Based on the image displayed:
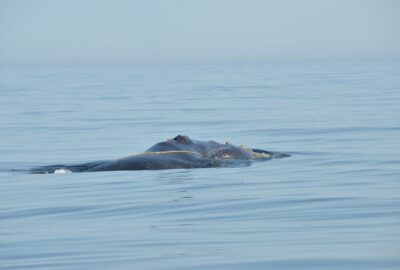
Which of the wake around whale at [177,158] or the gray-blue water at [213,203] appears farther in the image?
the wake around whale at [177,158]

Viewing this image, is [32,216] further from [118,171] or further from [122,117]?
[122,117]

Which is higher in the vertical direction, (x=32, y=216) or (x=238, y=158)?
(x=238, y=158)

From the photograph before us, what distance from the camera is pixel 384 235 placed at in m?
8.93

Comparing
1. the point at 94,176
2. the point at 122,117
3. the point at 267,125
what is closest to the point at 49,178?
the point at 94,176

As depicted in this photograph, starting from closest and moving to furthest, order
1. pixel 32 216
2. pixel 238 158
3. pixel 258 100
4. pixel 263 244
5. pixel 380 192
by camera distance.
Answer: pixel 263 244 → pixel 32 216 → pixel 380 192 → pixel 238 158 → pixel 258 100

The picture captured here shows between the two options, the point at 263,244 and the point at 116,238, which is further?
the point at 116,238

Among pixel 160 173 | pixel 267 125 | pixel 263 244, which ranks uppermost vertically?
pixel 267 125

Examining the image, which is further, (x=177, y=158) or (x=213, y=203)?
(x=177, y=158)

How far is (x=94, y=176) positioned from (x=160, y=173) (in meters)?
1.09

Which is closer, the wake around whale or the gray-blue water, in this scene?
the gray-blue water

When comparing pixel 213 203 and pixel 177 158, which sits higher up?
pixel 177 158

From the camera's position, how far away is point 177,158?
15.9 metres

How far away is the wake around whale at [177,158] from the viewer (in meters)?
15.8

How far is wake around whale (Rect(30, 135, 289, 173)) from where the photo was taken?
15820 mm
